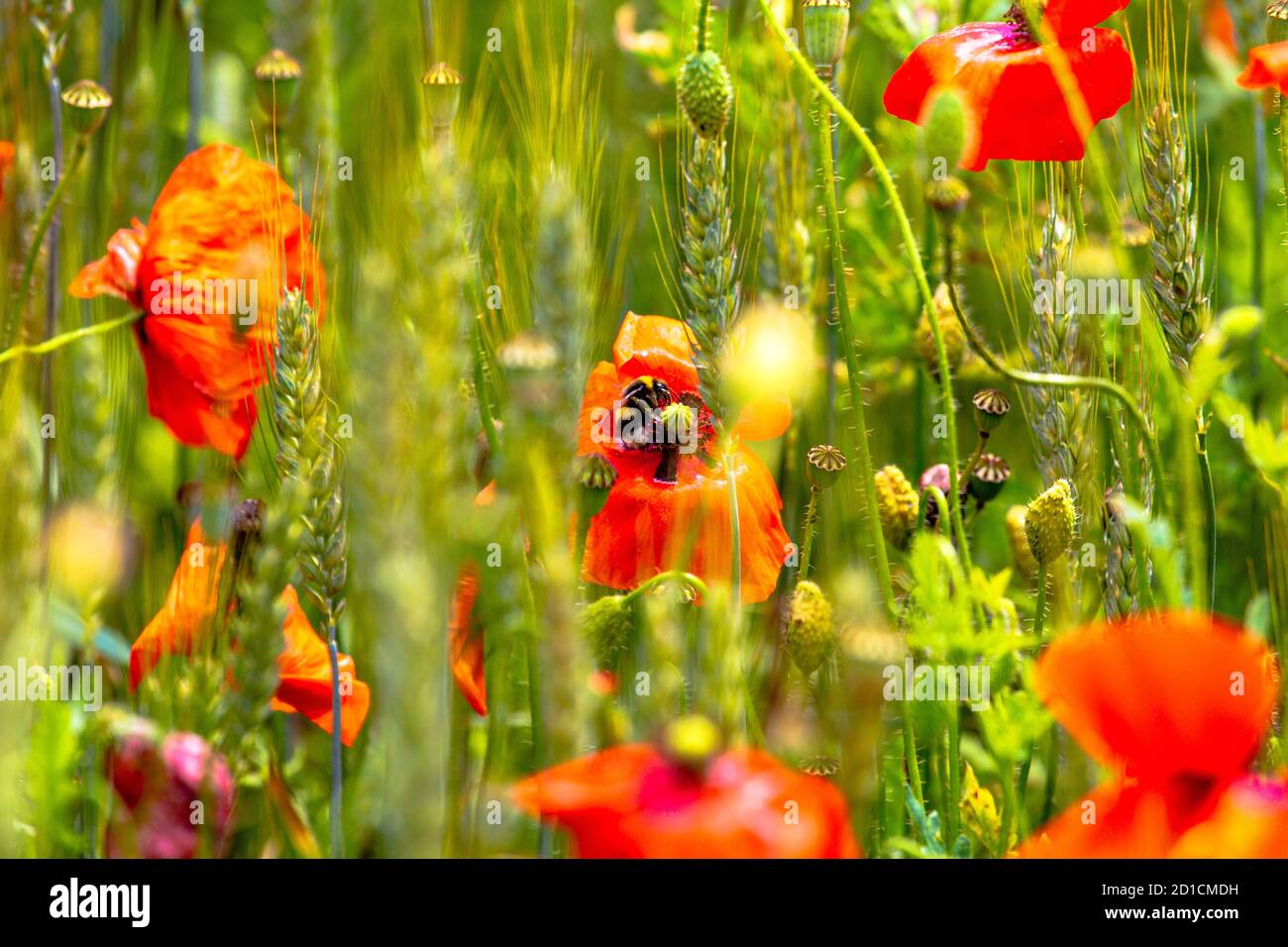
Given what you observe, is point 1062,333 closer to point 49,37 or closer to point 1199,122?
point 49,37

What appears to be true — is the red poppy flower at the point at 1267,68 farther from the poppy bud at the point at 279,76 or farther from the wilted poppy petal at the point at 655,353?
the poppy bud at the point at 279,76

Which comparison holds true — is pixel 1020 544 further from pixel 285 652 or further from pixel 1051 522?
pixel 285 652

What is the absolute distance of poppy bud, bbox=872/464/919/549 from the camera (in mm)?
842

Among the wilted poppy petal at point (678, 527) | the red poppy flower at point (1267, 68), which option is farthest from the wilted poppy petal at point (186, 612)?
the red poppy flower at point (1267, 68)

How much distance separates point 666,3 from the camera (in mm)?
1198

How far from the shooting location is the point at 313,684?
33.4 inches

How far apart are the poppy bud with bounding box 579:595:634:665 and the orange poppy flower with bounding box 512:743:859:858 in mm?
165

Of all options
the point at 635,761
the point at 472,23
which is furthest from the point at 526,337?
the point at 472,23

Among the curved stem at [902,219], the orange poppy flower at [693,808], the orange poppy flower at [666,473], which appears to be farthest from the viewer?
the orange poppy flower at [666,473]

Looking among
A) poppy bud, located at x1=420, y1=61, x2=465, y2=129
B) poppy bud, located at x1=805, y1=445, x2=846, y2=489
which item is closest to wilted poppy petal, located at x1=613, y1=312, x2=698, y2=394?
poppy bud, located at x1=805, y1=445, x2=846, y2=489

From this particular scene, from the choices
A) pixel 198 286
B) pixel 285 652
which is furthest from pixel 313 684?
pixel 198 286

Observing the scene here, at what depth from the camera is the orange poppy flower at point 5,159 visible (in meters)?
0.93

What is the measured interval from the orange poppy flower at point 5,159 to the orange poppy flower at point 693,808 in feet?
2.00
